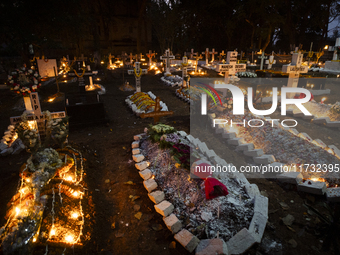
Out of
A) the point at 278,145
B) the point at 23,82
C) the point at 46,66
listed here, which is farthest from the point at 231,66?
the point at 46,66

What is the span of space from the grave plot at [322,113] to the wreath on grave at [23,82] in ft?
41.2

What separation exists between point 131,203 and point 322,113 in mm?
10423

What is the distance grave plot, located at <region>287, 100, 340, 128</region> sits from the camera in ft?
31.1

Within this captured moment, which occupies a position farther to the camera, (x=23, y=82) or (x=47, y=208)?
(x=23, y=82)

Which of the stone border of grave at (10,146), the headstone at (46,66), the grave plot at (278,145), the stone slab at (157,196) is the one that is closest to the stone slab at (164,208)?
the stone slab at (157,196)

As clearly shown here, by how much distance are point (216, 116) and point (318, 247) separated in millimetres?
6537

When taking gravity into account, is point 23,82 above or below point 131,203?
above

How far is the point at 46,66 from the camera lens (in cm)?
1969

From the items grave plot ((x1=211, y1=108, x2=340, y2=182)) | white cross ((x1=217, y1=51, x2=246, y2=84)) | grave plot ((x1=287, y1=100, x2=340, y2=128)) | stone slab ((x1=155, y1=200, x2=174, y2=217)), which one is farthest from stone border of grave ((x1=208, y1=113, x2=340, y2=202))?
white cross ((x1=217, y1=51, x2=246, y2=84))

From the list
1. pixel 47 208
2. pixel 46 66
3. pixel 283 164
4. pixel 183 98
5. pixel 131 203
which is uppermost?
pixel 46 66

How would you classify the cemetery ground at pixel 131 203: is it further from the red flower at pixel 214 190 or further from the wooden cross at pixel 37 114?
the wooden cross at pixel 37 114

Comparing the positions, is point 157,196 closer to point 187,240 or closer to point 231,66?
point 187,240

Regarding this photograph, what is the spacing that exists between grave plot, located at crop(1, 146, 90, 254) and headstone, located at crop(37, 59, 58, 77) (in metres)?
16.9

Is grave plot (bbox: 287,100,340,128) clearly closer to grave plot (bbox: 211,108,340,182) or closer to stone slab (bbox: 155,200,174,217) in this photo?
grave plot (bbox: 211,108,340,182)
